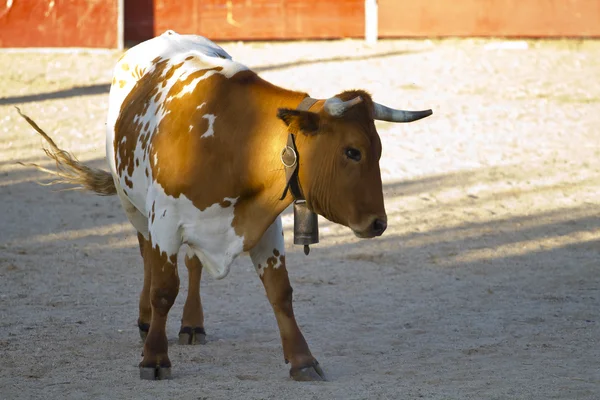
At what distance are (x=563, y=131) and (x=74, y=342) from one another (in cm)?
702

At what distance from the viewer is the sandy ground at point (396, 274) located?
452 cm

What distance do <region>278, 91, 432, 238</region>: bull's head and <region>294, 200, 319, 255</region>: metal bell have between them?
0.60 feet

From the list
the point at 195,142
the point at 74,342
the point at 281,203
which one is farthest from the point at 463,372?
the point at 74,342

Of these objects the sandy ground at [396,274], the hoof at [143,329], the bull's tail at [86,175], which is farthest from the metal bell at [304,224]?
the bull's tail at [86,175]

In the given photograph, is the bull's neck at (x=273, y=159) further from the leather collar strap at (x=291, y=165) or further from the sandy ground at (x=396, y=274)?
the sandy ground at (x=396, y=274)

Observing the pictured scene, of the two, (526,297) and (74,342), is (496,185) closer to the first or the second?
(526,297)

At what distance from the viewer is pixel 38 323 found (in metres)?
5.44

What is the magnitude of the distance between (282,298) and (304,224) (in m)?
0.42

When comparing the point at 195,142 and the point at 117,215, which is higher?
the point at 195,142

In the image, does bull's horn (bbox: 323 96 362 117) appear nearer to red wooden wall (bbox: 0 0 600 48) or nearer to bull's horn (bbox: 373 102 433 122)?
bull's horn (bbox: 373 102 433 122)

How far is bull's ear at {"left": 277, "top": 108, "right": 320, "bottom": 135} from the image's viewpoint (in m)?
4.16

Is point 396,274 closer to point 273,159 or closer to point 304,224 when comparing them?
point 304,224

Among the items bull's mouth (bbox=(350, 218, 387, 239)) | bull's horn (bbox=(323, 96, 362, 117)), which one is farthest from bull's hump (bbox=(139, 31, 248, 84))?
bull's mouth (bbox=(350, 218, 387, 239))

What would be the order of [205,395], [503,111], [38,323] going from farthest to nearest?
1. [503,111]
2. [38,323]
3. [205,395]
